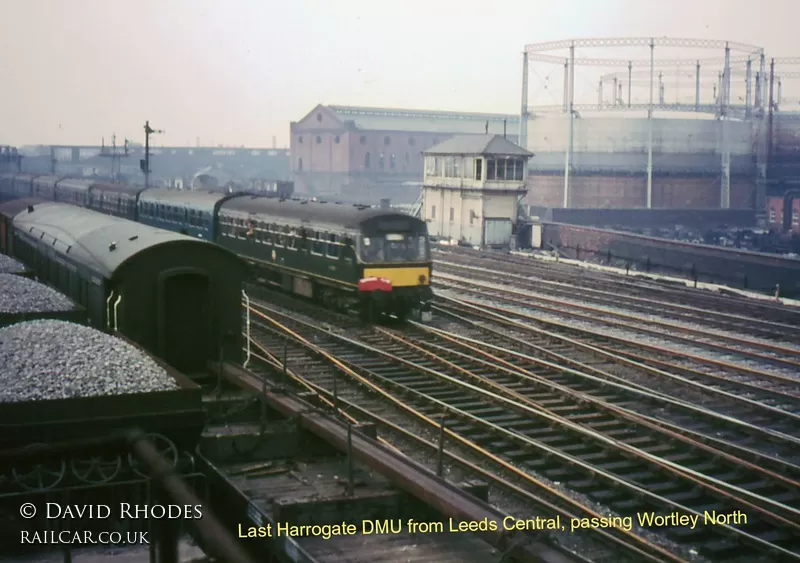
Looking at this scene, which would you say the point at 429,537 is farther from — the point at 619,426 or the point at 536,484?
the point at 619,426

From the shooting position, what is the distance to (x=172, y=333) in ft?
43.3

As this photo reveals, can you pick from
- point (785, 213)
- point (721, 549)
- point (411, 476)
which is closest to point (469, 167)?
point (785, 213)

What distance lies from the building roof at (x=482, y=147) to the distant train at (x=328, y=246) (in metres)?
19.5

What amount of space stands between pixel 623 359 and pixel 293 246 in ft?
36.9

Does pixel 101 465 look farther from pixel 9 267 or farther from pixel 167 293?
pixel 9 267

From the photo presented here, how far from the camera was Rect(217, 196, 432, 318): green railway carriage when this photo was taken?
77.7ft

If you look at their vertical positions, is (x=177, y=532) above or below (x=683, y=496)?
above

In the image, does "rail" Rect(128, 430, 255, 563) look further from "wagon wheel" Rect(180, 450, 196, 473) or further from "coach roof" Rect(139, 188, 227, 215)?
"coach roof" Rect(139, 188, 227, 215)

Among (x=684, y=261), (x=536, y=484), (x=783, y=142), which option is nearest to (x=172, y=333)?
(x=536, y=484)

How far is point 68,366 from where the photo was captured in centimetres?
904

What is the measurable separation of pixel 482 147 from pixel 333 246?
2610 cm

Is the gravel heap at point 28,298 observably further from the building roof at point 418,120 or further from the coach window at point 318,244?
the building roof at point 418,120

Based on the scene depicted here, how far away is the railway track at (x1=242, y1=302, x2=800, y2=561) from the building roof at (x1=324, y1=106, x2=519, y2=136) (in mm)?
78253

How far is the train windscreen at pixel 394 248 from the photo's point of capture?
23.7 metres
